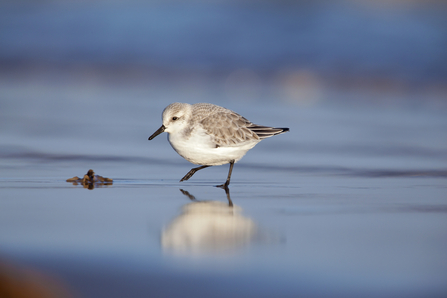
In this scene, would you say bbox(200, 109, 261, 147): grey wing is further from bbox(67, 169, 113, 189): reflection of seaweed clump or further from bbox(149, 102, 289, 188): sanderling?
bbox(67, 169, 113, 189): reflection of seaweed clump

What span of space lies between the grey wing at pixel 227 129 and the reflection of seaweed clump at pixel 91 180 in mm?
981

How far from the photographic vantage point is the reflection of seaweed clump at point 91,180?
180 inches

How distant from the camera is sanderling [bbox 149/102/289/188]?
4785 millimetres

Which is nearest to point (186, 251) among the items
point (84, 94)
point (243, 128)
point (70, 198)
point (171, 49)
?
point (70, 198)

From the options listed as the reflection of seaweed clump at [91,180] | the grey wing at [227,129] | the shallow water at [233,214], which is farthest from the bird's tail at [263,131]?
the reflection of seaweed clump at [91,180]

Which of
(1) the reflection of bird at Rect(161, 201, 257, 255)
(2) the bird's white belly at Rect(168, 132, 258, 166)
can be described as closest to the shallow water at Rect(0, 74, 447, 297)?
(1) the reflection of bird at Rect(161, 201, 257, 255)

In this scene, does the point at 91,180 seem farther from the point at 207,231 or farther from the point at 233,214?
the point at 207,231

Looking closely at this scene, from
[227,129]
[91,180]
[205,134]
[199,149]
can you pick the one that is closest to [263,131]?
[227,129]

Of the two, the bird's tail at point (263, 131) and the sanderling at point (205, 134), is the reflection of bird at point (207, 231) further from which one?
the bird's tail at point (263, 131)

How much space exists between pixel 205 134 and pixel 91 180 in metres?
1.06

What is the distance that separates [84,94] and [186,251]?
24.8 ft

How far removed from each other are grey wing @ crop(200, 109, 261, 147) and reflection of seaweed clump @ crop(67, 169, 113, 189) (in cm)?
98

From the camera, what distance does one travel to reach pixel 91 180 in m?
4.61

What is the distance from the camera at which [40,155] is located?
19.2 ft
